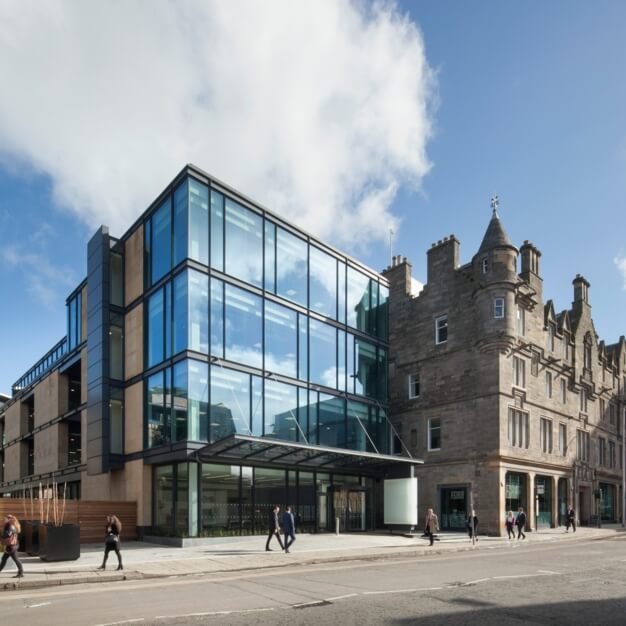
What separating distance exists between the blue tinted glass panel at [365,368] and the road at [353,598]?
17969mm

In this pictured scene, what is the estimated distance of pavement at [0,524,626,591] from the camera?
15.8 m

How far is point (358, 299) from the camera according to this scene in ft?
121

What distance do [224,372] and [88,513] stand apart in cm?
823

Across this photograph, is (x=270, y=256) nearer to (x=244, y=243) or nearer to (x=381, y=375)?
(x=244, y=243)

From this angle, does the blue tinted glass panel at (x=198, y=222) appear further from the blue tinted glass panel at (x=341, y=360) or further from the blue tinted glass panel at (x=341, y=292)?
the blue tinted glass panel at (x=341, y=360)

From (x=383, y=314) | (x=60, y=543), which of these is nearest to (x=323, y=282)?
(x=383, y=314)

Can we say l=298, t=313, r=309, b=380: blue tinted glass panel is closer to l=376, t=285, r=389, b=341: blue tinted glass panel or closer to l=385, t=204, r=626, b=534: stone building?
l=376, t=285, r=389, b=341: blue tinted glass panel

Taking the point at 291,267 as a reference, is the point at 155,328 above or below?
below

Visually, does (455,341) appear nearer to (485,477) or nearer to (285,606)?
(485,477)

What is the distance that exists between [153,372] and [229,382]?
3.76m

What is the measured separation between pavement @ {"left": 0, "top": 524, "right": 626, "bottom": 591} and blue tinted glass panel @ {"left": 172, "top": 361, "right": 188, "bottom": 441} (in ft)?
15.0

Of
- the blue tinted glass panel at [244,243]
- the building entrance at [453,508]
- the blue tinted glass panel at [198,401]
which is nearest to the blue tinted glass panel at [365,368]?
the building entrance at [453,508]

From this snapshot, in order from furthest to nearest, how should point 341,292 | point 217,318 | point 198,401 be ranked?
1. point 341,292
2. point 217,318
3. point 198,401

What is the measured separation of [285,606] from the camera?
11320 mm
